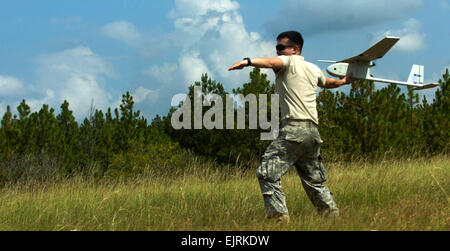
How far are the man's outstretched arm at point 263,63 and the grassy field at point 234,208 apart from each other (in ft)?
4.77

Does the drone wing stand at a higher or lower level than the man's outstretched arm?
higher

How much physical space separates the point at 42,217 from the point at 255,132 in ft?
40.9

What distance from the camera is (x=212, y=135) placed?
1988 cm

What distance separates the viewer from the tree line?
16.6 metres

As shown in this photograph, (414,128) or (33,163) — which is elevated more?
(414,128)

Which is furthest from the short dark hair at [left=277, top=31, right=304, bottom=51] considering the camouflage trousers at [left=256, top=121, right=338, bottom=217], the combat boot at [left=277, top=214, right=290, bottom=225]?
the combat boot at [left=277, top=214, right=290, bottom=225]

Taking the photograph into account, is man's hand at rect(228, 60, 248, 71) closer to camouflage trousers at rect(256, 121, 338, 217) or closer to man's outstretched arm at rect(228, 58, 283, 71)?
man's outstretched arm at rect(228, 58, 283, 71)

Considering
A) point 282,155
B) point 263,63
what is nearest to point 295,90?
point 263,63

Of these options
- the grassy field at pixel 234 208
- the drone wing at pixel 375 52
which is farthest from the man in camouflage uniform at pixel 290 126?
the drone wing at pixel 375 52

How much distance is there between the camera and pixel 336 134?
16344 mm

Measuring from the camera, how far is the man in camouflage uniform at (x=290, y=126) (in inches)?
184

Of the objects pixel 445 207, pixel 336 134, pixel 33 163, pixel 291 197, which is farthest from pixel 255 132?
pixel 445 207

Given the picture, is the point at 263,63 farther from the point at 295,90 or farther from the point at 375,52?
the point at 375,52
